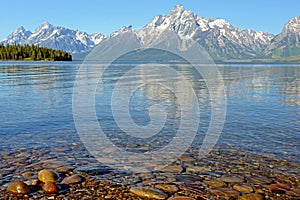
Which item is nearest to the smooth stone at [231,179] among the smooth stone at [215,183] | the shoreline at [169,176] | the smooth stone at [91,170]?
the shoreline at [169,176]

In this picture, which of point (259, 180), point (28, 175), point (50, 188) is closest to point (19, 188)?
point (50, 188)

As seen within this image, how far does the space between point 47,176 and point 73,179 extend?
0.88 meters

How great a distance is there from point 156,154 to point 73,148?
3.89 metres

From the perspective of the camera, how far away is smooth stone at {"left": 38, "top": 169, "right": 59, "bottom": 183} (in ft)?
35.2

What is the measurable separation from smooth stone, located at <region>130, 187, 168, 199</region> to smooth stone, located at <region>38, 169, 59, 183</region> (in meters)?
2.74

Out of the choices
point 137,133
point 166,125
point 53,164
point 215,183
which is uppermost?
point 166,125

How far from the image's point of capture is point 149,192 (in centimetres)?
995

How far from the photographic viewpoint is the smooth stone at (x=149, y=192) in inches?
384

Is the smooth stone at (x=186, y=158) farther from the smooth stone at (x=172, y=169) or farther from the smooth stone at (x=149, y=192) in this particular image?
the smooth stone at (x=149, y=192)

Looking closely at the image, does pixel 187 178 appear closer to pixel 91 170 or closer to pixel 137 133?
pixel 91 170

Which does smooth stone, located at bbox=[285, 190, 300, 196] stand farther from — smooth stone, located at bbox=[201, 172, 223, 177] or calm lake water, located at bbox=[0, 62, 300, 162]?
calm lake water, located at bbox=[0, 62, 300, 162]

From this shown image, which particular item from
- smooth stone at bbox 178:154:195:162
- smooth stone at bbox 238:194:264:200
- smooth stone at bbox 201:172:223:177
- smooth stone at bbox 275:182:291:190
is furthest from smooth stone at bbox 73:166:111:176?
smooth stone at bbox 275:182:291:190

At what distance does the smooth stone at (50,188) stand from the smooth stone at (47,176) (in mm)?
513

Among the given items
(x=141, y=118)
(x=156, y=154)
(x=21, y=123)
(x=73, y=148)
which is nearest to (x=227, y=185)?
(x=156, y=154)
